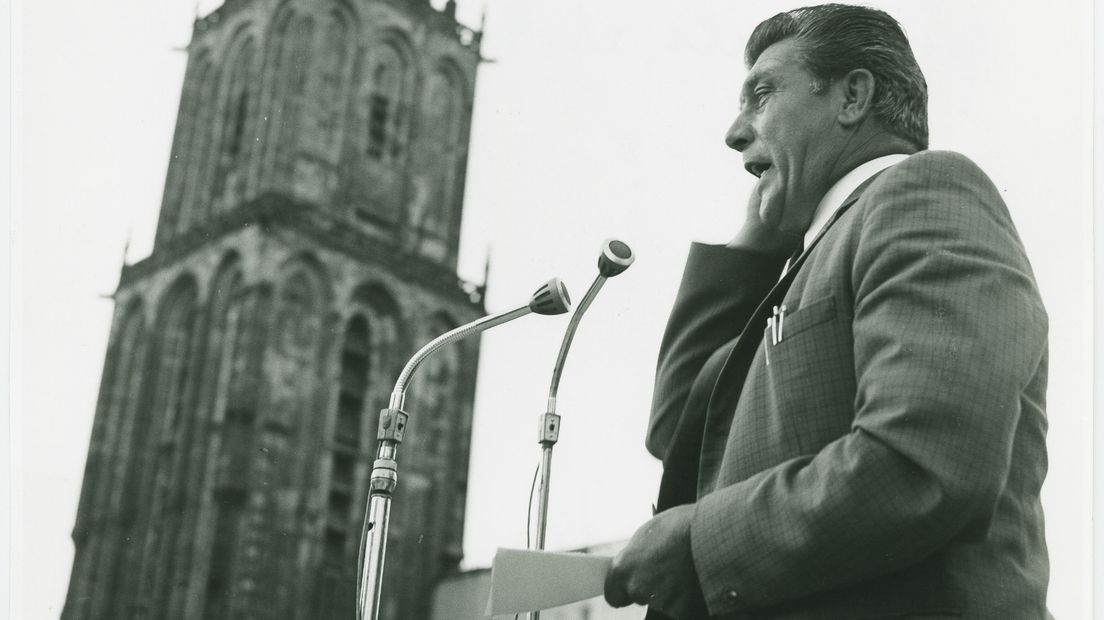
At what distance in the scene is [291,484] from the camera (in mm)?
30094

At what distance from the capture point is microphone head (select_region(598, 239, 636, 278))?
3748mm

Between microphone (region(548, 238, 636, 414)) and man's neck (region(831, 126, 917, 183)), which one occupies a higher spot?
microphone (region(548, 238, 636, 414))

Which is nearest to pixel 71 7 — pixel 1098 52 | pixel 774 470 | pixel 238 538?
pixel 1098 52

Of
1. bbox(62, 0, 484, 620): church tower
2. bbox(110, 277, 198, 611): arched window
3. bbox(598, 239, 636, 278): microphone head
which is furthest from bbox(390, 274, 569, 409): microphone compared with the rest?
bbox(110, 277, 198, 611): arched window

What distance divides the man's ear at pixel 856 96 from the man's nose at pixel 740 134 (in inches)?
4.6

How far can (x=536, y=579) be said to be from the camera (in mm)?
1609

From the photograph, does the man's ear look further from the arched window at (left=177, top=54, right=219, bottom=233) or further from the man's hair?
the arched window at (left=177, top=54, right=219, bottom=233)

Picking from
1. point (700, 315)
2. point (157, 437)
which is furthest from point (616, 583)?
point (157, 437)

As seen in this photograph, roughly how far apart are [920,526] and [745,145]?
707mm

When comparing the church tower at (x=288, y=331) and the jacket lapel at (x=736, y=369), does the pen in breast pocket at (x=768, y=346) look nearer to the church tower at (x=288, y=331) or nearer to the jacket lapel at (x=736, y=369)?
the jacket lapel at (x=736, y=369)

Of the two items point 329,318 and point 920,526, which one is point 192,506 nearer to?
point 329,318

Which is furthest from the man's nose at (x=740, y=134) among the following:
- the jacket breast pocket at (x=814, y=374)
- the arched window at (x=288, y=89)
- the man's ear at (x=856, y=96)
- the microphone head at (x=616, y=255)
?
the arched window at (x=288, y=89)

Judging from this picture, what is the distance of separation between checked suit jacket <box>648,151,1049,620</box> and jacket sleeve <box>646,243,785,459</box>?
0.68ft

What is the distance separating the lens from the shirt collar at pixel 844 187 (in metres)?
1.87
